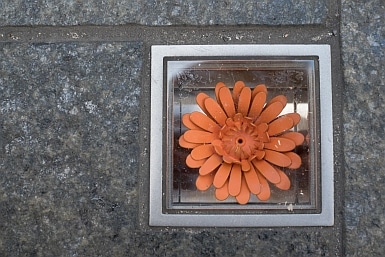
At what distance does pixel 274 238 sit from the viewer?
78 centimetres

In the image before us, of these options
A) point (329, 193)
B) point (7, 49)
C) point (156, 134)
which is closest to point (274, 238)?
point (329, 193)

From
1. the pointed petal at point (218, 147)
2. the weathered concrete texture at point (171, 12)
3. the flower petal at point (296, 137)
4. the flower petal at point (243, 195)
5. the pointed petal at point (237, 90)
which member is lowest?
the flower petal at point (243, 195)

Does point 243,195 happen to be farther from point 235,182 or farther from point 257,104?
point 257,104

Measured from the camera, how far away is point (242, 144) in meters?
0.79

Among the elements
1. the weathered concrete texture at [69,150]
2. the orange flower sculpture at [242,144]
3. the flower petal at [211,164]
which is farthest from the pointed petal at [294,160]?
the weathered concrete texture at [69,150]

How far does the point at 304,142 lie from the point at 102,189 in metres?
0.30

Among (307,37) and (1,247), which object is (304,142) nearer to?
(307,37)

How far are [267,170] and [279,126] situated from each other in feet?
0.22

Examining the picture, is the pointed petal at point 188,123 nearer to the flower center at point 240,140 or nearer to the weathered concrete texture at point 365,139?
the flower center at point 240,140

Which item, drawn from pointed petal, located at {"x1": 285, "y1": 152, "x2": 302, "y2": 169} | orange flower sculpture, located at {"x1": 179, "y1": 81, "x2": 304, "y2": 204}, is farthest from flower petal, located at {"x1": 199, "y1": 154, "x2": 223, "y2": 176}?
pointed petal, located at {"x1": 285, "y1": 152, "x2": 302, "y2": 169}

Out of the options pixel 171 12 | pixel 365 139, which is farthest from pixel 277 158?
pixel 171 12

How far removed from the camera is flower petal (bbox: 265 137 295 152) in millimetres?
786

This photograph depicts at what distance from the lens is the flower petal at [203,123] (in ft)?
2.59

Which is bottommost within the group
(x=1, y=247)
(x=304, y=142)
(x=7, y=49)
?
(x=1, y=247)
